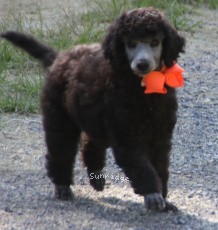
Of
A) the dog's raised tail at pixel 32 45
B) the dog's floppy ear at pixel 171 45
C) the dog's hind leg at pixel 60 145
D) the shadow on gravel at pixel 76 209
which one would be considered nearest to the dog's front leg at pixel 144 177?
the shadow on gravel at pixel 76 209

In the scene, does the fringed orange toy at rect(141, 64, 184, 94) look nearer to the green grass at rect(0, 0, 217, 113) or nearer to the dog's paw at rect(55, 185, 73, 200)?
the dog's paw at rect(55, 185, 73, 200)

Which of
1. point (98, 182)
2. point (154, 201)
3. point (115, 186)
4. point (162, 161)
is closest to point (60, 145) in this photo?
point (98, 182)

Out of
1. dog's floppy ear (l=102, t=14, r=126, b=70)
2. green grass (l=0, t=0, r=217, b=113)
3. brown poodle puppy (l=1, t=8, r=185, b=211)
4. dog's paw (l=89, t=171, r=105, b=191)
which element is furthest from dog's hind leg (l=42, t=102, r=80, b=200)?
green grass (l=0, t=0, r=217, b=113)

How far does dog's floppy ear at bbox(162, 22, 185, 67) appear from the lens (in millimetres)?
6312

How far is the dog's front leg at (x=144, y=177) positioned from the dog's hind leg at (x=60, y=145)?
0.86 m

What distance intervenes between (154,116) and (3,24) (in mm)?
5047

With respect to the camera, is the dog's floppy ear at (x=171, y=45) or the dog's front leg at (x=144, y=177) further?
the dog's floppy ear at (x=171, y=45)

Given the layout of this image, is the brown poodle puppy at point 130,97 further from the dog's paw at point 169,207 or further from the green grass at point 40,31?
the green grass at point 40,31

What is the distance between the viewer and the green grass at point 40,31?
Result: 9.49 metres

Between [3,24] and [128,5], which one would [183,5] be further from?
[3,24]

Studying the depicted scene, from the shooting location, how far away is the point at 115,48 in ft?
20.8

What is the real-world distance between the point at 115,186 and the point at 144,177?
1.27m

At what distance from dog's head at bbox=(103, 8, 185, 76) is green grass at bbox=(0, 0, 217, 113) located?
3.01 meters

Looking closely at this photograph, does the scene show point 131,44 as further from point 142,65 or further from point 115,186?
point 115,186
